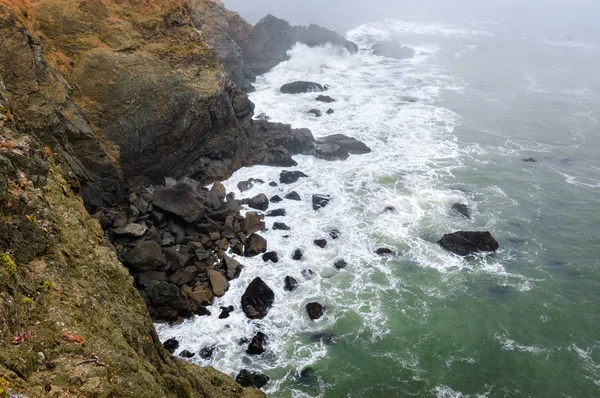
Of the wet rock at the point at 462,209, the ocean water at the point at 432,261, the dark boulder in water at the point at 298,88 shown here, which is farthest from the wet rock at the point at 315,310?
the dark boulder in water at the point at 298,88

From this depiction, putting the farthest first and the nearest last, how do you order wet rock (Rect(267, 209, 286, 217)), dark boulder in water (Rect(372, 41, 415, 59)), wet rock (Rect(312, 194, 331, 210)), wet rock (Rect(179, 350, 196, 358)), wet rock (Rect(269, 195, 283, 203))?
dark boulder in water (Rect(372, 41, 415, 59)), wet rock (Rect(269, 195, 283, 203)), wet rock (Rect(312, 194, 331, 210)), wet rock (Rect(267, 209, 286, 217)), wet rock (Rect(179, 350, 196, 358))

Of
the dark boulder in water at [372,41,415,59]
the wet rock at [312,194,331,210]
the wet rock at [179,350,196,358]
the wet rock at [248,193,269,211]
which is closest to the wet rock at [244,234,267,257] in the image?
the wet rock at [248,193,269,211]

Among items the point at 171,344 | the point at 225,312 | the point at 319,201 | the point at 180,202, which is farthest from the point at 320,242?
the point at 171,344

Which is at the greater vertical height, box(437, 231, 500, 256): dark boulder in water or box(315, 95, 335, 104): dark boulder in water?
box(315, 95, 335, 104): dark boulder in water

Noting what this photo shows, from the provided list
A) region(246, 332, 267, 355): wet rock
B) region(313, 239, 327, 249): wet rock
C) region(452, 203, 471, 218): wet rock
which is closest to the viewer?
region(246, 332, 267, 355): wet rock

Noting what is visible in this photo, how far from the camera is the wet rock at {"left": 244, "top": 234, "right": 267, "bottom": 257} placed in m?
25.5

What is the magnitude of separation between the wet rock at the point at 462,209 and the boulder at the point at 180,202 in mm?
18247

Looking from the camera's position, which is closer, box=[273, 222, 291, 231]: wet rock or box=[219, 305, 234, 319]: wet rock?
box=[219, 305, 234, 319]: wet rock

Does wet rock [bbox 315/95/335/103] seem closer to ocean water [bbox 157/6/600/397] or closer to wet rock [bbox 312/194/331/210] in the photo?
ocean water [bbox 157/6/600/397]

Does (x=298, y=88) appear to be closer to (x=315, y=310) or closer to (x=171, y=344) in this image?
(x=315, y=310)

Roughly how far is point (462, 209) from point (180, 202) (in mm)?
19889

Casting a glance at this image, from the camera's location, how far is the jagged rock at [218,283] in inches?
885

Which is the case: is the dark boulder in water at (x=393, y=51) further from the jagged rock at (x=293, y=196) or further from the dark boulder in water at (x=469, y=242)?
the dark boulder in water at (x=469, y=242)

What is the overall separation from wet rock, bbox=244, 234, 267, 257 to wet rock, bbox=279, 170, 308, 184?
27.3 feet
